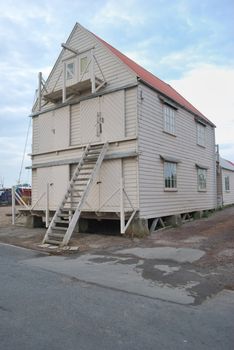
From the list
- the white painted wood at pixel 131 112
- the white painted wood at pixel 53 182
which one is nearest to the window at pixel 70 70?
the white painted wood at pixel 131 112

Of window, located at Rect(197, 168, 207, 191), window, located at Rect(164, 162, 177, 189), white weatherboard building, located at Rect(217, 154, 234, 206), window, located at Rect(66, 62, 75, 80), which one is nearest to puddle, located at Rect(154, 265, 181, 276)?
window, located at Rect(164, 162, 177, 189)

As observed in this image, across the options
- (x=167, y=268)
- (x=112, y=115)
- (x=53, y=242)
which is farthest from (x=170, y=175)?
(x=167, y=268)

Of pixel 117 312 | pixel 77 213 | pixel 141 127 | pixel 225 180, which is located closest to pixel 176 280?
pixel 117 312

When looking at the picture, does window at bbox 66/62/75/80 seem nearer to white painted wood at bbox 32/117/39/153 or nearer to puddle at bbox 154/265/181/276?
white painted wood at bbox 32/117/39/153

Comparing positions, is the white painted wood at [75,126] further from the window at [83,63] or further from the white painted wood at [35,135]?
the white painted wood at [35,135]

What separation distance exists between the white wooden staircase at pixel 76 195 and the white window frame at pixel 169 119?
11.3ft

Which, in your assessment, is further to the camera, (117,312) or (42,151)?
(42,151)

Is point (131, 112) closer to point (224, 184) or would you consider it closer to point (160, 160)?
point (160, 160)

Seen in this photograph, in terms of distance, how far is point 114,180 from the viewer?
14219mm

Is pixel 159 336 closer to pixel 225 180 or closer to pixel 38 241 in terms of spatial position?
pixel 38 241

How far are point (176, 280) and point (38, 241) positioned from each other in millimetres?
6676

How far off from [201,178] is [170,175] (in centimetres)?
450

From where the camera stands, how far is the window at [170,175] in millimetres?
15969

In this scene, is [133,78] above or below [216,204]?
above
